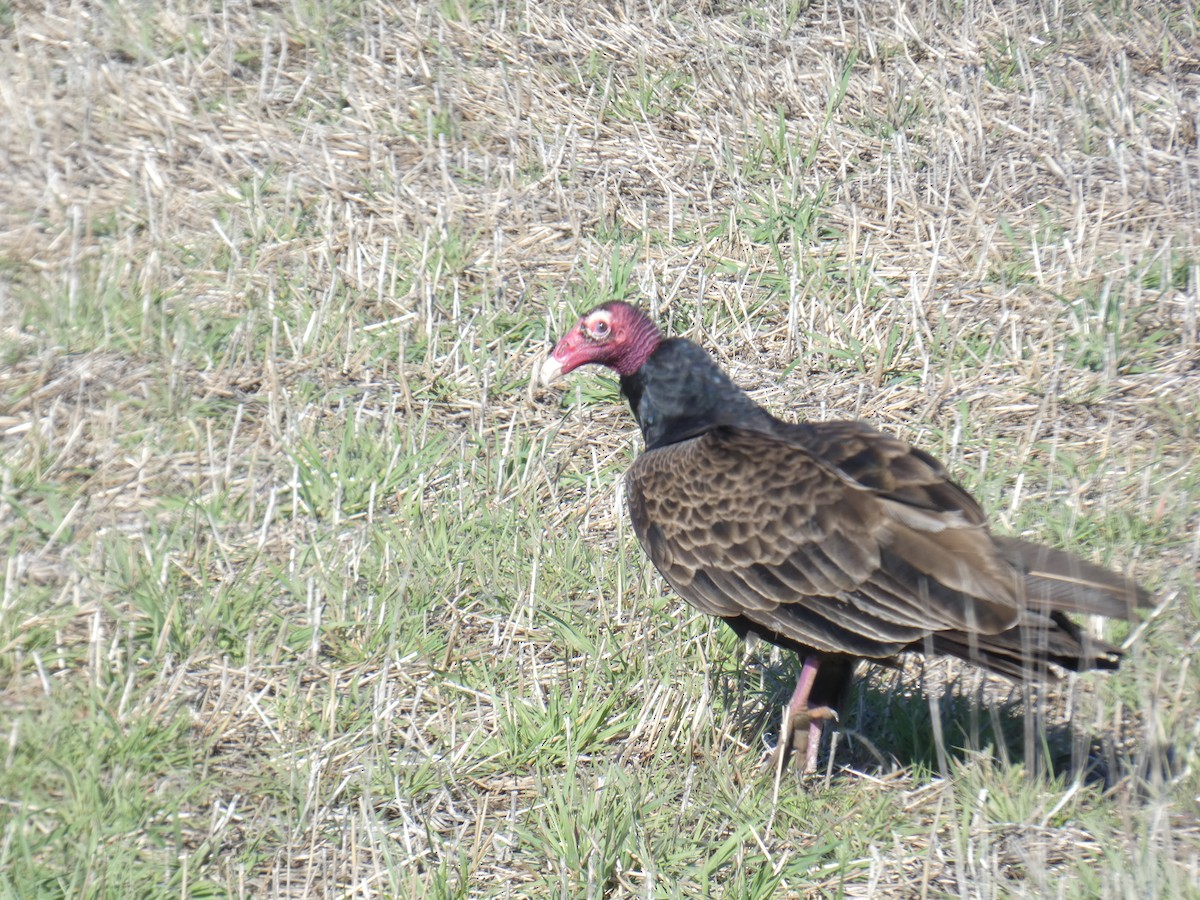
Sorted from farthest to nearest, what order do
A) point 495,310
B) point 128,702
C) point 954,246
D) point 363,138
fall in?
point 363,138
point 954,246
point 495,310
point 128,702

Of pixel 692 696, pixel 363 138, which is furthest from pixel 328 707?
pixel 363 138

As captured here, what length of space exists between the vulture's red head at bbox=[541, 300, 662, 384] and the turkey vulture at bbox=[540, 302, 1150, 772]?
0.82 feet

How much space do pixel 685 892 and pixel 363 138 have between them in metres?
4.32

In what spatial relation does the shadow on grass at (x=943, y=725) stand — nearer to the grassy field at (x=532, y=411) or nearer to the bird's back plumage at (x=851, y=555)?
the grassy field at (x=532, y=411)

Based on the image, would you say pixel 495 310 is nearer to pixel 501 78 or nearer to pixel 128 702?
pixel 501 78

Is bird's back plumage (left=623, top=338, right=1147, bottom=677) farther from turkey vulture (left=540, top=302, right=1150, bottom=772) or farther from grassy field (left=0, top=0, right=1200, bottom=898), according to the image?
grassy field (left=0, top=0, right=1200, bottom=898)

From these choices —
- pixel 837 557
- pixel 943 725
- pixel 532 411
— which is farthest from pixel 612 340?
pixel 943 725

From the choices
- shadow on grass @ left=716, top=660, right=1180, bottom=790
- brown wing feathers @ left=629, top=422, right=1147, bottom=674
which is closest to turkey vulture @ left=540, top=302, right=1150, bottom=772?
brown wing feathers @ left=629, top=422, right=1147, bottom=674

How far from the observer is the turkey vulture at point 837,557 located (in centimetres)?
319

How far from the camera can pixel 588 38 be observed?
696 cm

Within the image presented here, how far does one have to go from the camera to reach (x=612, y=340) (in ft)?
14.1

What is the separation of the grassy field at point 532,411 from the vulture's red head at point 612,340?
526 millimetres

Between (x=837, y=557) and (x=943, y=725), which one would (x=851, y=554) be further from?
(x=943, y=725)

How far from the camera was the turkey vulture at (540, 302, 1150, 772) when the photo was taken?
3193 mm
